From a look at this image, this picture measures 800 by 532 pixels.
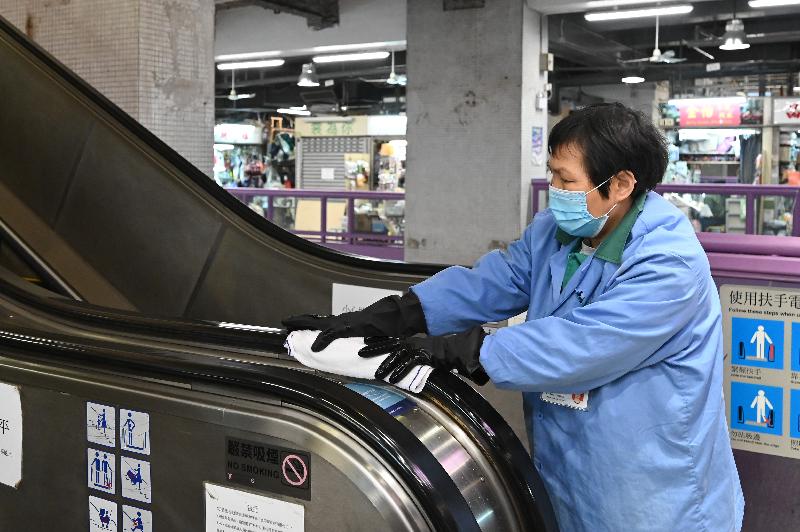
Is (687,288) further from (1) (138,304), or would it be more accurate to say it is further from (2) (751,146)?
(2) (751,146)

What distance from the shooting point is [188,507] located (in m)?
2.08

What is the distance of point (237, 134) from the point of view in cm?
2322

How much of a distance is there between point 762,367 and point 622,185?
0.79 meters

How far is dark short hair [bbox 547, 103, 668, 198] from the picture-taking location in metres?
2.10

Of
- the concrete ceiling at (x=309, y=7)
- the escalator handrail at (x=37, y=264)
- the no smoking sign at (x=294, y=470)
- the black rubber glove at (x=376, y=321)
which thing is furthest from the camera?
the concrete ceiling at (x=309, y=7)

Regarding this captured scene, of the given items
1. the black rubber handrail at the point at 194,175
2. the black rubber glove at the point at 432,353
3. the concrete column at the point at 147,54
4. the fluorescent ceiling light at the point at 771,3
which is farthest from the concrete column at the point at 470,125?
the black rubber glove at the point at 432,353

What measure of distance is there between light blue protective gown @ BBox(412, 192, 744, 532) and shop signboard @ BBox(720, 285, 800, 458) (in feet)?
1.19

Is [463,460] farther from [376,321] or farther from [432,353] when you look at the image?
[376,321]

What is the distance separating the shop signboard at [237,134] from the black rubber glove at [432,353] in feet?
69.8

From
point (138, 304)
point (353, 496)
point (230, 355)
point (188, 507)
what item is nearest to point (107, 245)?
point (138, 304)

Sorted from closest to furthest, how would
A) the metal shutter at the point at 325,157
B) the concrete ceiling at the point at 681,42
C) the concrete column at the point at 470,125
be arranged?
the concrete column at the point at 470,125
the concrete ceiling at the point at 681,42
the metal shutter at the point at 325,157

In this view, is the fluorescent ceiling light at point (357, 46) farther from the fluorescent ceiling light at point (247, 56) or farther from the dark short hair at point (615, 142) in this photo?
the dark short hair at point (615, 142)

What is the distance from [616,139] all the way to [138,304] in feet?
10.9

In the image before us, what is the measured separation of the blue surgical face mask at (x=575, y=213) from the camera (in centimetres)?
216
